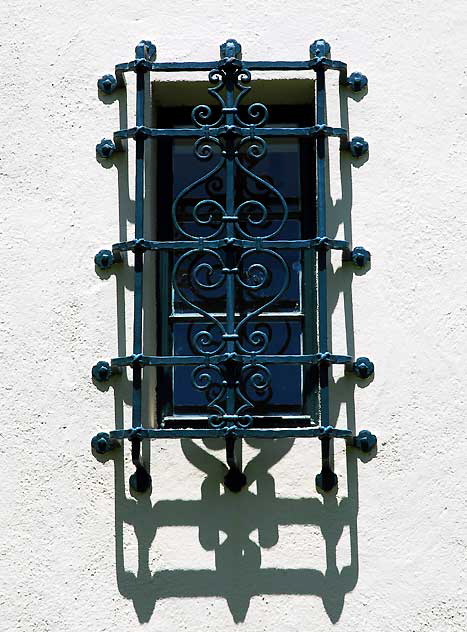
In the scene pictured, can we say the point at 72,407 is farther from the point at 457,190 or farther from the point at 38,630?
the point at 457,190

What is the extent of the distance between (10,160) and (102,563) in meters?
1.60

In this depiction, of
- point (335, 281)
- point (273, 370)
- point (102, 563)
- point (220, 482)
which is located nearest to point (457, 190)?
point (335, 281)

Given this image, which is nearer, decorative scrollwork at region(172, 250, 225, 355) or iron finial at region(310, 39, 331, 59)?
decorative scrollwork at region(172, 250, 225, 355)

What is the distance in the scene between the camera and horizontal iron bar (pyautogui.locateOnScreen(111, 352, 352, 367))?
521cm

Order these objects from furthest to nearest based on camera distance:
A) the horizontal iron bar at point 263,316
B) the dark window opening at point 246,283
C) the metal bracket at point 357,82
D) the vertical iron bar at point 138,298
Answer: the metal bracket at point 357,82 < the horizontal iron bar at point 263,316 < the dark window opening at point 246,283 < the vertical iron bar at point 138,298

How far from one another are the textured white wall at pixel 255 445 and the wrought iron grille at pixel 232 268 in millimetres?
95

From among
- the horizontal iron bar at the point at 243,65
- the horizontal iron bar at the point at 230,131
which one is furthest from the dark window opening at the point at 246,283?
the horizontal iron bar at the point at 243,65

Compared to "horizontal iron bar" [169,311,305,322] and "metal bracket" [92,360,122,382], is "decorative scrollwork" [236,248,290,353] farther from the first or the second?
"metal bracket" [92,360,122,382]

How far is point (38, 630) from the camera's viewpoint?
5.11m

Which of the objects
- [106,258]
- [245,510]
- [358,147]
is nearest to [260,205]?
[358,147]

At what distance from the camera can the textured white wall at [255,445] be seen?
202 inches

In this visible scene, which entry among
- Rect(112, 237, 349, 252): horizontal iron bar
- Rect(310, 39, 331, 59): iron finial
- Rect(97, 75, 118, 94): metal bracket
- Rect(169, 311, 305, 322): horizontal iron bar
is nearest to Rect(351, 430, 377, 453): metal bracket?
Rect(169, 311, 305, 322): horizontal iron bar

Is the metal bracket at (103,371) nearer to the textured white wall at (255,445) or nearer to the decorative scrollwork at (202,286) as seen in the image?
the textured white wall at (255,445)

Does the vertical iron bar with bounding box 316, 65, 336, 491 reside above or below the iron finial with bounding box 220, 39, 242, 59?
below
